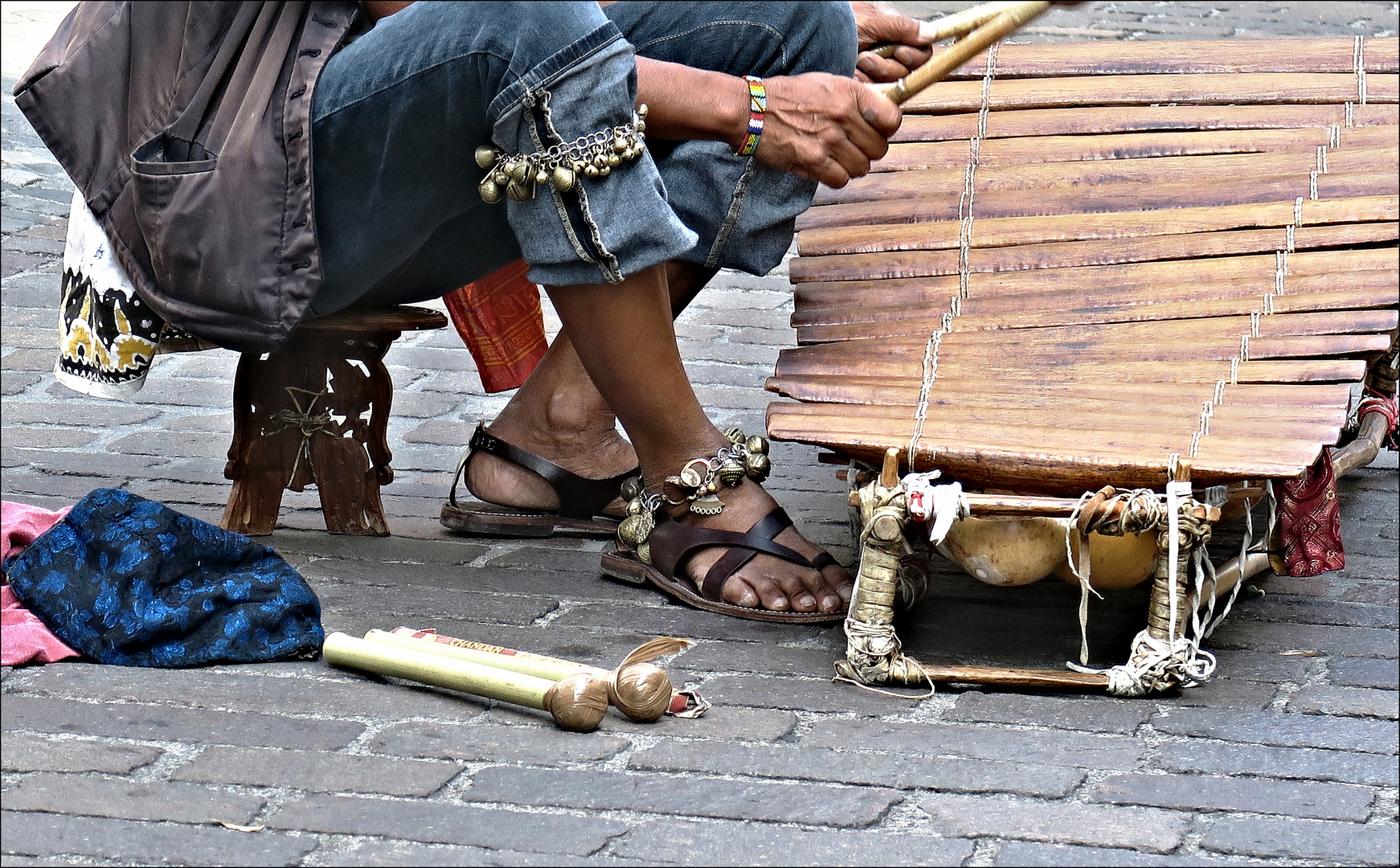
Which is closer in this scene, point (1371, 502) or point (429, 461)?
point (1371, 502)

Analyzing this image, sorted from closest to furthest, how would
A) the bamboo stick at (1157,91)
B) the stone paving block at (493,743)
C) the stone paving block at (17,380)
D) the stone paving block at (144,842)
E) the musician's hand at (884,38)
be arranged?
the stone paving block at (144,842) → the stone paving block at (493,743) → the musician's hand at (884,38) → the bamboo stick at (1157,91) → the stone paving block at (17,380)

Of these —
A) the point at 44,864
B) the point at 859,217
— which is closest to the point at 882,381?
the point at 859,217

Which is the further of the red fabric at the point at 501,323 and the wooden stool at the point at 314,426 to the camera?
the red fabric at the point at 501,323

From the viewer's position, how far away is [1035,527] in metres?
1.95

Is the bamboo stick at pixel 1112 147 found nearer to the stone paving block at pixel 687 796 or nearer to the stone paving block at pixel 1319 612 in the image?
the stone paving block at pixel 1319 612

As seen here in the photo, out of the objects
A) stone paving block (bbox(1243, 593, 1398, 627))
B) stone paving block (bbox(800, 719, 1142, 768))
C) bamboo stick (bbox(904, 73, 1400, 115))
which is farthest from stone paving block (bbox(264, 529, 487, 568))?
stone paving block (bbox(1243, 593, 1398, 627))

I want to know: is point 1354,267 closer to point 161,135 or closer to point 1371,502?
point 1371,502

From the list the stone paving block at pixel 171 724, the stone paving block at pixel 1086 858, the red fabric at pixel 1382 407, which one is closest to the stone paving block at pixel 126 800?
the stone paving block at pixel 171 724

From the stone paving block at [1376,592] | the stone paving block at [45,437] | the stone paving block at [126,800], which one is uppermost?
the stone paving block at [1376,592]

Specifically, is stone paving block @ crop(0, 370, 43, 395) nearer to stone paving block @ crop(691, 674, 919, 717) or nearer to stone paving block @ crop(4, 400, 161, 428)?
stone paving block @ crop(4, 400, 161, 428)

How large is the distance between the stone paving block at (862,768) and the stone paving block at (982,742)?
25mm

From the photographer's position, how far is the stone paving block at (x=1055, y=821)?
154 centimetres

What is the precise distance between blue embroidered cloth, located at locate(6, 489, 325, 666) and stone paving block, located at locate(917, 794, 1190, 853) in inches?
34.0

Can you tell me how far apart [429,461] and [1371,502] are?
1.74 metres
